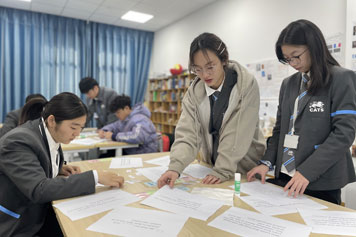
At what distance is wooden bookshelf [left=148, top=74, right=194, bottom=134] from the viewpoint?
5.64 meters

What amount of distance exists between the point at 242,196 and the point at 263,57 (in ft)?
11.2

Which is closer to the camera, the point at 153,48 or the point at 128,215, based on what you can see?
the point at 128,215

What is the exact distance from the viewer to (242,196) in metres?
1.05

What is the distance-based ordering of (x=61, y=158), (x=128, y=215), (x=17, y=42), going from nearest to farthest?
(x=128, y=215) → (x=61, y=158) → (x=17, y=42)

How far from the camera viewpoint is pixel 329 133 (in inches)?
42.5

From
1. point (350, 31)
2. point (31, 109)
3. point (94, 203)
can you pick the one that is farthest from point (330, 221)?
point (350, 31)

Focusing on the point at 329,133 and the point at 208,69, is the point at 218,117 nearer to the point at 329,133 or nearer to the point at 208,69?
the point at 208,69

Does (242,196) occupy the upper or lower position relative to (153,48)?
lower

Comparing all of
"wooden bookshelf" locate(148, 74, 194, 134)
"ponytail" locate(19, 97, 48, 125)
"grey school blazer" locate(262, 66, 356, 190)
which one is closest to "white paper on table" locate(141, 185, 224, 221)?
"grey school blazer" locate(262, 66, 356, 190)

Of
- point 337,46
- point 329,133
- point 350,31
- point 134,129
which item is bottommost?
point 134,129

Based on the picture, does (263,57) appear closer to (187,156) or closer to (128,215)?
(187,156)

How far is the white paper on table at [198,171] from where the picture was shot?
1.35 meters

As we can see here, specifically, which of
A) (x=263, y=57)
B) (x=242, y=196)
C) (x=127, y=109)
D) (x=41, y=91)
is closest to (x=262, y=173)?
(x=242, y=196)

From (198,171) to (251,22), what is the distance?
3.52m
